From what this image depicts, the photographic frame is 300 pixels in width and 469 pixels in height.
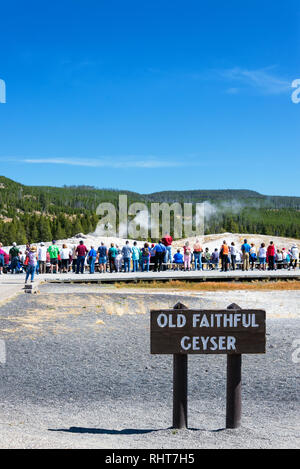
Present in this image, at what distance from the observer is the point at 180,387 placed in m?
5.86

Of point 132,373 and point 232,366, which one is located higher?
point 232,366

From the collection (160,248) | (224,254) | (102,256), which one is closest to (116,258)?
(102,256)

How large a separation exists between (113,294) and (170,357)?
9859 millimetres

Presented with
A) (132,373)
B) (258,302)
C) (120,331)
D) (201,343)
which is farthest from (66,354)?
(258,302)

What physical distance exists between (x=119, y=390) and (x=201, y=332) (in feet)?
8.50

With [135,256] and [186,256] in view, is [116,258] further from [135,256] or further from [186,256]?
[186,256]

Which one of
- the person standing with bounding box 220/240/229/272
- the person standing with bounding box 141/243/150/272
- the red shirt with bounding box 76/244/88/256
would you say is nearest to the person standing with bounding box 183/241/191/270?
the person standing with bounding box 220/240/229/272

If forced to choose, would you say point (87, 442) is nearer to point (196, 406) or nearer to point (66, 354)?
point (196, 406)

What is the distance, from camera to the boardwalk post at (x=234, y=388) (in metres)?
5.80

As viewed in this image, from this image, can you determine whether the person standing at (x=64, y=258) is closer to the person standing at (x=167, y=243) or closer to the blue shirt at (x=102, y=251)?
the blue shirt at (x=102, y=251)

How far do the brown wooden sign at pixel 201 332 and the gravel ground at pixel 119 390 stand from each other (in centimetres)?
87

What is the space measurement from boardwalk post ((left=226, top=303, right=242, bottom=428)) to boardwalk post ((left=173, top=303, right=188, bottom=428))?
17.0 inches

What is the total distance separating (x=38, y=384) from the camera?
8055 mm

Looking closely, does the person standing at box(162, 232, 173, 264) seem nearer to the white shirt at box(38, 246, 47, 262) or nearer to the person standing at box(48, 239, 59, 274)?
the person standing at box(48, 239, 59, 274)
